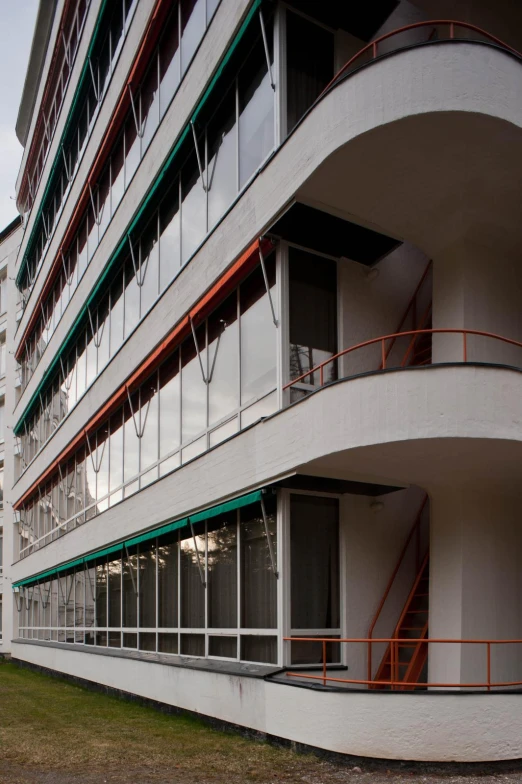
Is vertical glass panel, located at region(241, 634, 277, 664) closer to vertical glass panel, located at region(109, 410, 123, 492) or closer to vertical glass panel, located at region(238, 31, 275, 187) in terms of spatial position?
vertical glass panel, located at region(238, 31, 275, 187)

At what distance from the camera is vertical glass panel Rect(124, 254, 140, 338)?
19.7 metres

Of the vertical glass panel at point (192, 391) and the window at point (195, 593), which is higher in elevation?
the vertical glass panel at point (192, 391)

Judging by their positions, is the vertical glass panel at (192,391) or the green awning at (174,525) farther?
the vertical glass panel at (192,391)

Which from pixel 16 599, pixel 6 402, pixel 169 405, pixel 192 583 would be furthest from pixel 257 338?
pixel 6 402

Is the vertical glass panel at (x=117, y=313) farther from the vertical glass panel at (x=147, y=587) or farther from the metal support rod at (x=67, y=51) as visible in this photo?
the metal support rod at (x=67, y=51)

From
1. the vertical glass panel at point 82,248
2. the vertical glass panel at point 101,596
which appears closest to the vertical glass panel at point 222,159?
the vertical glass panel at point 82,248

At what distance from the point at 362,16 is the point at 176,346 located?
287 inches

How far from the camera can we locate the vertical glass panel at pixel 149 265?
1842 cm

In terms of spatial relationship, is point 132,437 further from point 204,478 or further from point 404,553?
point 404,553

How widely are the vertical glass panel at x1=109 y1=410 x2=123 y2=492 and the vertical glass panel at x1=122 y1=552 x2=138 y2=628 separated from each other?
2052 millimetres

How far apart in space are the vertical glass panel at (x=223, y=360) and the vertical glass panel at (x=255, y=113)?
2.26 m

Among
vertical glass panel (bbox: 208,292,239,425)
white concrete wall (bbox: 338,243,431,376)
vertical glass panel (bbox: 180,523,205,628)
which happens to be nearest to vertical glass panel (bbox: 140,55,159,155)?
vertical glass panel (bbox: 208,292,239,425)

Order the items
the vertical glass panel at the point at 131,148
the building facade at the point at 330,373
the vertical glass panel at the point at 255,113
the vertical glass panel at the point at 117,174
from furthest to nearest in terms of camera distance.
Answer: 1. the vertical glass panel at the point at 117,174
2. the vertical glass panel at the point at 131,148
3. the vertical glass panel at the point at 255,113
4. the building facade at the point at 330,373

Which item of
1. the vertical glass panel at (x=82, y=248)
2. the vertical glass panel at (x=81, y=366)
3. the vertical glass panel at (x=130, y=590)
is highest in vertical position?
the vertical glass panel at (x=82, y=248)
